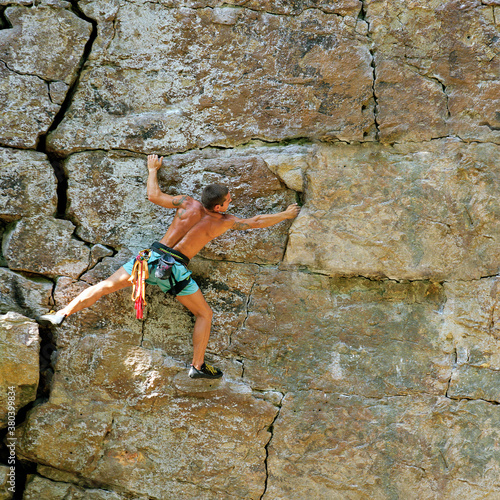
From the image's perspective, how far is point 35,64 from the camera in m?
3.34

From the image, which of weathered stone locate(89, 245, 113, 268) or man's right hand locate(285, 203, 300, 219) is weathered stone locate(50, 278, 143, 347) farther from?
man's right hand locate(285, 203, 300, 219)

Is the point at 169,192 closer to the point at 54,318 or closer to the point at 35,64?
the point at 54,318

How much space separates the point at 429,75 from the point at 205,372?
93.7 inches

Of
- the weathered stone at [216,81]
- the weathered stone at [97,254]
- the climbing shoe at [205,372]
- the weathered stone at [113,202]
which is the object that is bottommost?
the climbing shoe at [205,372]

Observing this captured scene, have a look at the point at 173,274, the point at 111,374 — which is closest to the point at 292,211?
the point at 173,274

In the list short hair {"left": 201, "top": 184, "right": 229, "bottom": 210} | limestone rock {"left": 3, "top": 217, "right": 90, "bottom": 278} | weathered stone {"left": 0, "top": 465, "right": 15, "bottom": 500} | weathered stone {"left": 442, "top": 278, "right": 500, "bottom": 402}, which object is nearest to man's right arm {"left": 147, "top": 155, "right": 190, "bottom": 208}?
short hair {"left": 201, "top": 184, "right": 229, "bottom": 210}

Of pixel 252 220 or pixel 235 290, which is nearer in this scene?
pixel 252 220

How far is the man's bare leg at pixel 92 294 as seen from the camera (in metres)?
3.12

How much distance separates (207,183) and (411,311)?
1.58 metres

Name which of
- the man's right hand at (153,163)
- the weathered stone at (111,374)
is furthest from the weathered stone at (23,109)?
the weathered stone at (111,374)

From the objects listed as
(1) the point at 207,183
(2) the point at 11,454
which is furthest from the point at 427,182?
(2) the point at 11,454

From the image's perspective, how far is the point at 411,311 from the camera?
3332 mm

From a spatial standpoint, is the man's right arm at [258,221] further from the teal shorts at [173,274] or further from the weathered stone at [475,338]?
the weathered stone at [475,338]

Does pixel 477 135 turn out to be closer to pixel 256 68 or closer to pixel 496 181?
pixel 496 181
